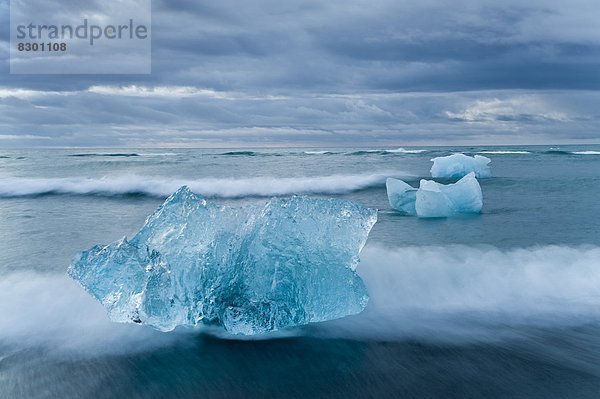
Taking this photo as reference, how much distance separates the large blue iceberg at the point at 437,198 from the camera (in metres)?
10.7

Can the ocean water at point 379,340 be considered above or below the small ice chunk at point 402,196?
below

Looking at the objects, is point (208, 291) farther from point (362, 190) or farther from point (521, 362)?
point (362, 190)

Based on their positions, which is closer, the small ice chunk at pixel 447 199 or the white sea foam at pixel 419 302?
the white sea foam at pixel 419 302

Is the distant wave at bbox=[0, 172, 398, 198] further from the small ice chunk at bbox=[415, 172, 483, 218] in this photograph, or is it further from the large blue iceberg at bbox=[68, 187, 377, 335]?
the large blue iceberg at bbox=[68, 187, 377, 335]

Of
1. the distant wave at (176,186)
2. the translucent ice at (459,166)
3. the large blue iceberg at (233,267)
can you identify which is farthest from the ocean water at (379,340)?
the translucent ice at (459,166)

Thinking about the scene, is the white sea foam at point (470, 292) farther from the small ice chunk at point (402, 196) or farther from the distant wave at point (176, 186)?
the distant wave at point (176, 186)

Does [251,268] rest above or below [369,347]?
above

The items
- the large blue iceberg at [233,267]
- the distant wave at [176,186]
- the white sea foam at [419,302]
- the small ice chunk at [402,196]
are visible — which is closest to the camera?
the large blue iceberg at [233,267]

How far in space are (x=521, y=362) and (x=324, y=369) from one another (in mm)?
1482

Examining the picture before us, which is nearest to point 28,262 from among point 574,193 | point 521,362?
point 521,362

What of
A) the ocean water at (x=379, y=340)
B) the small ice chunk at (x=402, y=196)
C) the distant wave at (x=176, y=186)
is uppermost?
the small ice chunk at (x=402, y=196)

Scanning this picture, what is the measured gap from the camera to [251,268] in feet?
13.9

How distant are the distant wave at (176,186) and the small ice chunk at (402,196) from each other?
7053 mm

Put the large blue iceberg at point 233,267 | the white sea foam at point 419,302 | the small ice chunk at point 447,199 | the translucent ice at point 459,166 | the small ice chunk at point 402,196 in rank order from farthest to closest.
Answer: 1. the translucent ice at point 459,166
2. the small ice chunk at point 402,196
3. the small ice chunk at point 447,199
4. the white sea foam at point 419,302
5. the large blue iceberg at point 233,267
